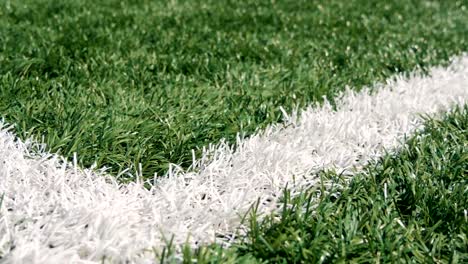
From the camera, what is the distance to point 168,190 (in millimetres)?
2080

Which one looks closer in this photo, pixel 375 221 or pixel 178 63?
pixel 375 221

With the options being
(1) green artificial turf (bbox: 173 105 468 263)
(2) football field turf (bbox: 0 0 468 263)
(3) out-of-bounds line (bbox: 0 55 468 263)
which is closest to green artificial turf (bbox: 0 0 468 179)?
(2) football field turf (bbox: 0 0 468 263)

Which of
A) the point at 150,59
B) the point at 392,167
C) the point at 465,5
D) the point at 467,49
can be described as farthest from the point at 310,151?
the point at 465,5

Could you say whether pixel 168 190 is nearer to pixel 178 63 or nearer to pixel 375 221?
pixel 375 221

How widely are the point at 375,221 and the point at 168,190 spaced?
25.6 inches

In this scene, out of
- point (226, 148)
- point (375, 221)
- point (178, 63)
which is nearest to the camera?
point (375, 221)

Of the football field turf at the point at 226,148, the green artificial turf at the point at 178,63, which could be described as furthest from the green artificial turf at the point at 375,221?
the green artificial turf at the point at 178,63

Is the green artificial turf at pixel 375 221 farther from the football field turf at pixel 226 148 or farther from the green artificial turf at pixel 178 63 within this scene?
the green artificial turf at pixel 178 63

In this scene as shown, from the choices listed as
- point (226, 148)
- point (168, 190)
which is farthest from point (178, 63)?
point (168, 190)

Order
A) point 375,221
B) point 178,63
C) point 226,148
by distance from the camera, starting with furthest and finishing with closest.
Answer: point 178,63 < point 226,148 < point 375,221

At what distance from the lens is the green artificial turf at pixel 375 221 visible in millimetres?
1771

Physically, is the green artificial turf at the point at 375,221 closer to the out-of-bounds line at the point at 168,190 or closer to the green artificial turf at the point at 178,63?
the out-of-bounds line at the point at 168,190

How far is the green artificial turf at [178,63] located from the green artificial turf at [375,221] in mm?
601

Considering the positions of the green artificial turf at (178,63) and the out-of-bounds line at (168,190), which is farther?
the green artificial turf at (178,63)
